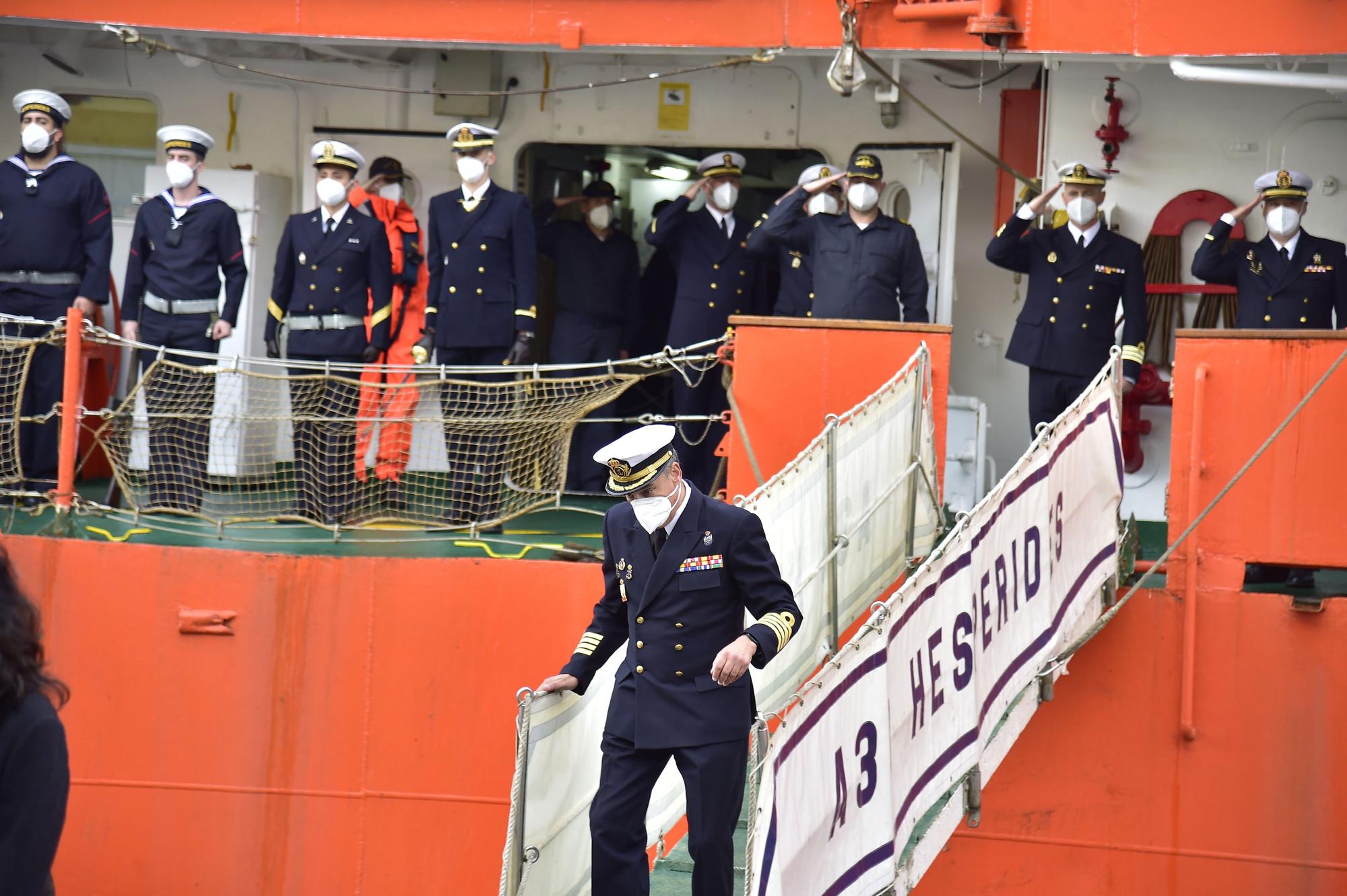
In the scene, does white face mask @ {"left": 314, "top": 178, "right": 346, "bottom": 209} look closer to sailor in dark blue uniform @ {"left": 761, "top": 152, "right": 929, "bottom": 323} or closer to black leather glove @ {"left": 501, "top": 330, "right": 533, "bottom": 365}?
black leather glove @ {"left": 501, "top": 330, "right": 533, "bottom": 365}

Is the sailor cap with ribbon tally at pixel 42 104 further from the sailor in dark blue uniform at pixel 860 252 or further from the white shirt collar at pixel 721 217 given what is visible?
the sailor in dark blue uniform at pixel 860 252

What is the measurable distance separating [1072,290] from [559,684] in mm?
4094

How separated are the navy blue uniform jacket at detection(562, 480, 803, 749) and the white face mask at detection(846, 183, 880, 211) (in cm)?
346

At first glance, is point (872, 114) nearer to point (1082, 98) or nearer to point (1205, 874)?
point (1082, 98)

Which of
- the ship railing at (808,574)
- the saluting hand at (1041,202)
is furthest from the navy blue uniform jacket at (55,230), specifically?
the saluting hand at (1041,202)

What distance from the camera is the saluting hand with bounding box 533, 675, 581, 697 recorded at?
4.34 meters

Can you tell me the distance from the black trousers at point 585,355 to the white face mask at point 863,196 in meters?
1.97

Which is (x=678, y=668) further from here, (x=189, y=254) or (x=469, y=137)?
(x=189, y=254)

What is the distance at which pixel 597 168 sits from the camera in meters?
11.3

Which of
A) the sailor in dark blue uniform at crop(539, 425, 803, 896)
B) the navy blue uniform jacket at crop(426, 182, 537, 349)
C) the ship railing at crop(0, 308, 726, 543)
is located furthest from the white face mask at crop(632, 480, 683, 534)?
the navy blue uniform jacket at crop(426, 182, 537, 349)

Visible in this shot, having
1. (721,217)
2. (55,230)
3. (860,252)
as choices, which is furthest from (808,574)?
(55,230)

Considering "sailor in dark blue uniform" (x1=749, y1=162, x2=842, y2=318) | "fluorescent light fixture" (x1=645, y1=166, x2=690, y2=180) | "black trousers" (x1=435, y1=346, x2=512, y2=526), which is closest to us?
"black trousers" (x1=435, y1=346, x2=512, y2=526)

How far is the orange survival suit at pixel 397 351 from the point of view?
7.30 meters

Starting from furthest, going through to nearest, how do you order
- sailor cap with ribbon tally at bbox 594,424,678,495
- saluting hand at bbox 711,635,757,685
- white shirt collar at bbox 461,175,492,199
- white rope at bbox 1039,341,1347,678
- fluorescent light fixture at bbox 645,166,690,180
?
fluorescent light fixture at bbox 645,166,690,180
white shirt collar at bbox 461,175,492,199
white rope at bbox 1039,341,1347,678
sailor cap with ribbon tally at bbox 594,424,678,495
saluting hand at bbox 711,635,757,685
